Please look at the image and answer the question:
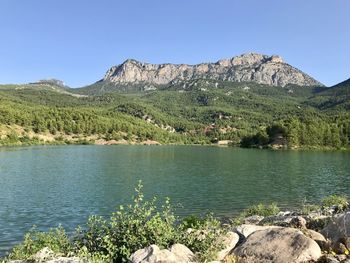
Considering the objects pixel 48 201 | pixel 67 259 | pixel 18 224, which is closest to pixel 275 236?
pixel 67 259

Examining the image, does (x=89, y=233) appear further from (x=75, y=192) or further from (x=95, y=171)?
(x=95, y=171)

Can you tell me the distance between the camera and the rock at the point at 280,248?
48.2ft

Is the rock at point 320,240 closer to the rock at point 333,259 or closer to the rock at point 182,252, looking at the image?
the rock at point 333,259

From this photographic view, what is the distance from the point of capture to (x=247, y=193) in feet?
200

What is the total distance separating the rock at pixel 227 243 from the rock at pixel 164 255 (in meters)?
1.42

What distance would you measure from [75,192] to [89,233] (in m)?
40.6

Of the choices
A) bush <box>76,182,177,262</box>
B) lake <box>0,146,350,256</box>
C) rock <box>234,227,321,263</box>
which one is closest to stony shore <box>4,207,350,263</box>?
rock <box>234,227,321,263</box>

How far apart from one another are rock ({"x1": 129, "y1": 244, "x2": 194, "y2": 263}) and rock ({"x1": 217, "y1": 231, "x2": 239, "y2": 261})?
1416 millimetres

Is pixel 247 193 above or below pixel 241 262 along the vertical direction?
below

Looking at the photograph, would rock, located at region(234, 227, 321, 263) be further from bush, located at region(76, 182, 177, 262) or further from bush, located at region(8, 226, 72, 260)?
bush, located at region(8, 226, 72, 260)

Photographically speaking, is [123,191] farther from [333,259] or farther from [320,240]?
[333,259]

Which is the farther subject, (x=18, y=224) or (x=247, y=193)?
(x=247, y=193)

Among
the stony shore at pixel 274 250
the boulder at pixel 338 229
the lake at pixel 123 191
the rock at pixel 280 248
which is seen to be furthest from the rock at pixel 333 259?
the lake at pixel 123 191

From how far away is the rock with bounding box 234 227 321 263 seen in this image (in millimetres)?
14703
